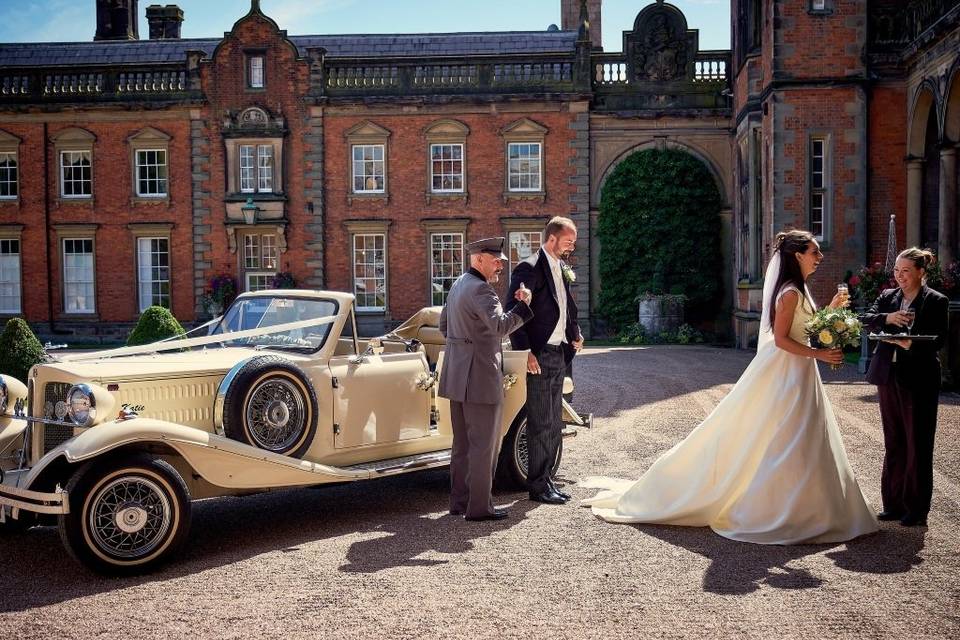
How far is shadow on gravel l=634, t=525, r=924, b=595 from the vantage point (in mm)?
5082

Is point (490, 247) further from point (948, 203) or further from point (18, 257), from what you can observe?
point (18, 257)

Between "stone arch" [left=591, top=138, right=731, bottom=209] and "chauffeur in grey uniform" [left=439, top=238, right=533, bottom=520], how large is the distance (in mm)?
20213

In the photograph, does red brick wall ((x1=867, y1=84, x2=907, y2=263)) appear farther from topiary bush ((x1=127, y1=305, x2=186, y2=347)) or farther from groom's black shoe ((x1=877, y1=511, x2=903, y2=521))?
groom's black shoe ((x1=877, y1=511, x2=903, y2=521))

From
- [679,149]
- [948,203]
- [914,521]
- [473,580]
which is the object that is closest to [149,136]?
[679,149]

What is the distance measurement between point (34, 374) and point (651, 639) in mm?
3910

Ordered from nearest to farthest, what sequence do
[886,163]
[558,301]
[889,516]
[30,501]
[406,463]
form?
[30,501], [889,516], [406,463], [558,301], [886,163]

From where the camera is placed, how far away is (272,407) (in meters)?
6.10

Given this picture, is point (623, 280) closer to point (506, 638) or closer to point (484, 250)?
point (484, 250)

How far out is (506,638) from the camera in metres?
4.30

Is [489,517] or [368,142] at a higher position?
[368,142]

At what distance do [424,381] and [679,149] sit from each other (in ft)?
66.9

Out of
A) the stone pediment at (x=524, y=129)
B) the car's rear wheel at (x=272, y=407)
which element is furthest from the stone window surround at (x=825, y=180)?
the car's rear wheel at (x=272, y=407)

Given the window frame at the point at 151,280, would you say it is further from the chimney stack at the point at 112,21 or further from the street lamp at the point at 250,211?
the chimney stack at the point at 112,21

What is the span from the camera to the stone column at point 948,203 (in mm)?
17359
